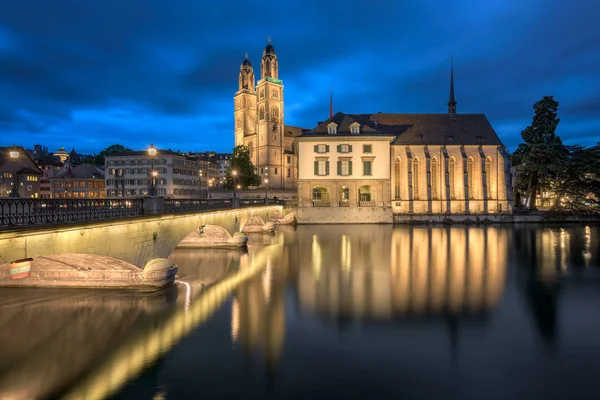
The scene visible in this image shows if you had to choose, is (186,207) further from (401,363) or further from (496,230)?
(496,230)

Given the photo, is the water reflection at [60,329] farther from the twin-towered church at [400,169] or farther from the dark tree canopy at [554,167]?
the dark tree canopy at [554,167]

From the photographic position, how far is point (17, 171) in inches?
1094

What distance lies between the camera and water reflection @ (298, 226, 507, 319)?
16.3m

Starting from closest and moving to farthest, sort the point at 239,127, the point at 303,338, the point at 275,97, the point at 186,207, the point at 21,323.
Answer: the point at 303,338, the point at 21,323, the point at 186,207, the point at 275,97, the point at 239,127

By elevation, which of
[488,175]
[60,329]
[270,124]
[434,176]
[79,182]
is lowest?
[60,329]

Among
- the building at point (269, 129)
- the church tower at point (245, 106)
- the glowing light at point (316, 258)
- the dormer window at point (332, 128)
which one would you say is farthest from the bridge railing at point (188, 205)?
the church tower at point (245, 106)

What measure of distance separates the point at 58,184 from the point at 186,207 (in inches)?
3103

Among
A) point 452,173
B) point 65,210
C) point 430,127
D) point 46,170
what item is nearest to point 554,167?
point 452,173

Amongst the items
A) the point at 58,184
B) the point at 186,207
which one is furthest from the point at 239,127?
the point at 186,207

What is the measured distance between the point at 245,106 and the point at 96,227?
9392cm

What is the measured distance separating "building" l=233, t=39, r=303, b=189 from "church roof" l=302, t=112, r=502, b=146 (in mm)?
30457

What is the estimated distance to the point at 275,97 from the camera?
95.3m

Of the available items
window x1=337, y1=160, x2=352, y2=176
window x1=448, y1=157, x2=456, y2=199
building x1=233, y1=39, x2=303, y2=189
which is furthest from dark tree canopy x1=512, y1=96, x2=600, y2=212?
building x1=233, y1=39, x2=303, y2=189

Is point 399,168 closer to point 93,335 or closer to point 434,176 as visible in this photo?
point 434,176
